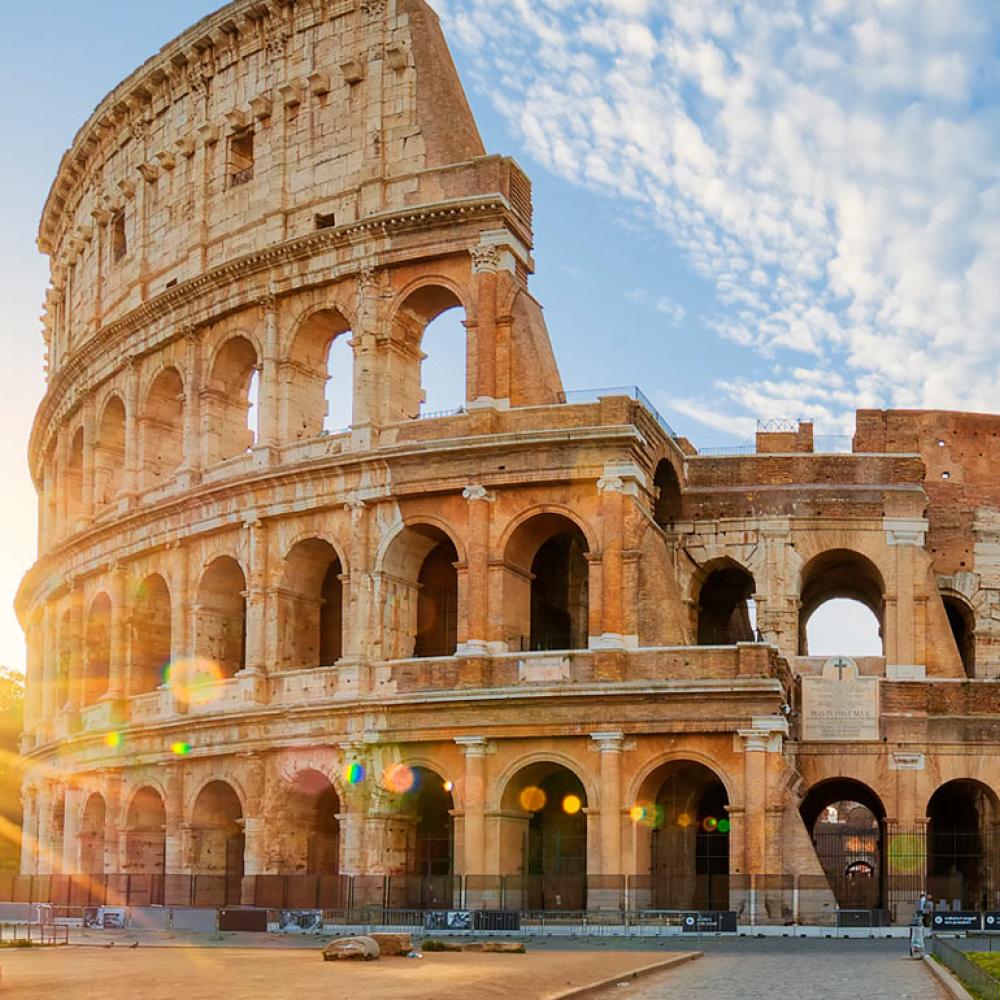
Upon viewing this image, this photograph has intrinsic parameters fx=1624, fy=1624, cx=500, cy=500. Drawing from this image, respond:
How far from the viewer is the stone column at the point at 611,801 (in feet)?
92.3

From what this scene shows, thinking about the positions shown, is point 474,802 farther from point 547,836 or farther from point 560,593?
point 560,593

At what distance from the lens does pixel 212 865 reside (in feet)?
110

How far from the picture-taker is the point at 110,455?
3994cm

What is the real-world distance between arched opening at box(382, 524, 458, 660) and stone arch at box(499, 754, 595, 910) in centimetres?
337

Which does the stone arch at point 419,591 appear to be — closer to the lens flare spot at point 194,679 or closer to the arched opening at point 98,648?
the lens flare spot at point 194,679

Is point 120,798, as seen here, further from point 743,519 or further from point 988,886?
point 988,886

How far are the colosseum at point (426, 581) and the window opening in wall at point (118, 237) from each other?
38.3 inches

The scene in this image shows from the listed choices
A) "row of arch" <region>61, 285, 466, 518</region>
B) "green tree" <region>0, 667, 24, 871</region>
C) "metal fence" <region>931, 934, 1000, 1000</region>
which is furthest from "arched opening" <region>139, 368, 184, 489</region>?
"green tree" <region>0, 667, 24, 871</region>

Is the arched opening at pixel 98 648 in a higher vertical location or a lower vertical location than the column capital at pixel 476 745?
higher

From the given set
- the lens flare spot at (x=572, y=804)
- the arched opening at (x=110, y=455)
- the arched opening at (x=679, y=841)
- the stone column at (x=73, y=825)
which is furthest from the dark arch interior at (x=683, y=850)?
the arched opening at (x=110, y=455)

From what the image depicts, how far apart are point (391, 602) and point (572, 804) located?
5.22 metres

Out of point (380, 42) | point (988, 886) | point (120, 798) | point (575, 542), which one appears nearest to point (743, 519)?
point (575, 542)

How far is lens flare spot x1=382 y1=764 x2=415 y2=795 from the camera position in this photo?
99.0ft

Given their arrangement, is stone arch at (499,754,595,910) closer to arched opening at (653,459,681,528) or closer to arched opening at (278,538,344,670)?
arched opening at (278,538,344,670)
